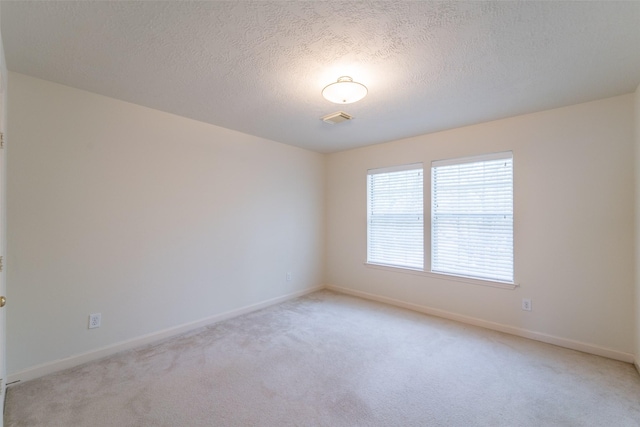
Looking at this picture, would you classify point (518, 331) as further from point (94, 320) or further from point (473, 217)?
point (94, 320)

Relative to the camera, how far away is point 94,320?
254 centimetres

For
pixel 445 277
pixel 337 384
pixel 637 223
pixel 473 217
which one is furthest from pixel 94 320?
pixel 637 223

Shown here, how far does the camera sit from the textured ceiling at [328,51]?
155 cm

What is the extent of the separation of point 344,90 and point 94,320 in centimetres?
304

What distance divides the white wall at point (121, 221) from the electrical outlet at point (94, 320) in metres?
0.05

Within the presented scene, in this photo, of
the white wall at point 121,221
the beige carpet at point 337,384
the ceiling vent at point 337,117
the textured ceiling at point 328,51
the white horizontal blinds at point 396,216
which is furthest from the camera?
the white horizontal blinds at point 396,216

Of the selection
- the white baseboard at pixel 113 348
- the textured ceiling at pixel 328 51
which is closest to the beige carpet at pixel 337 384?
the white baseboard at pixel 113 348

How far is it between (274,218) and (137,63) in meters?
2.54

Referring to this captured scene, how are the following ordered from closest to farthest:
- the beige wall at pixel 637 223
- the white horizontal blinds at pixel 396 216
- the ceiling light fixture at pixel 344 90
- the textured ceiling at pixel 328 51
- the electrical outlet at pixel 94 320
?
the textured ceiling at pixel 328 51, the ceiling light fixture at pixel 344 90, the beige wall at pixel 637 223, the electrical outlet at pixel 94 320, the white horizontal blinds at pixel 396 216

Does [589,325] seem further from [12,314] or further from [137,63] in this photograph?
[12,314]

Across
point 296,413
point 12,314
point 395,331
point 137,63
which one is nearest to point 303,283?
point 395,331

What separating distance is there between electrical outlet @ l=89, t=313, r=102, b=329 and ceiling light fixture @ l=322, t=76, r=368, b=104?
290 centimetres

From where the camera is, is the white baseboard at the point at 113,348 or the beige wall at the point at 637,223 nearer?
the white baseboard at the point at 113,348

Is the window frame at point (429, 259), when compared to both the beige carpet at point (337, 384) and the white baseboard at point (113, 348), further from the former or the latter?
the white baseboard at point (113, 348)
